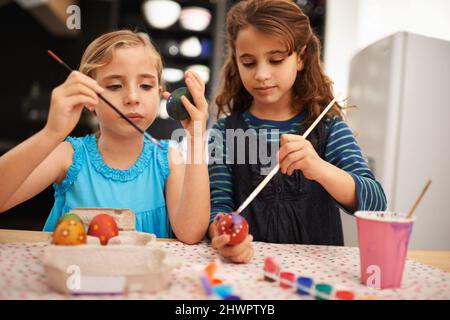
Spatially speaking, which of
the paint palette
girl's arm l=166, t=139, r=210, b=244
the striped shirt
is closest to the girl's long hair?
the striped shirt

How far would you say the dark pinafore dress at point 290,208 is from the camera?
3.65 ft

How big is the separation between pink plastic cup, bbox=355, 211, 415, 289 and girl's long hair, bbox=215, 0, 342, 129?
→ 1.74 ft

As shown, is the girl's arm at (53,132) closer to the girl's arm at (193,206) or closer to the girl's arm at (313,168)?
the girl's arm at (193,206)

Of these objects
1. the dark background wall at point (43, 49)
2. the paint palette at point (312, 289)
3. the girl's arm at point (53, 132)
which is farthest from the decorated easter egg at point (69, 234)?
the dark background wall at point (43, 49)

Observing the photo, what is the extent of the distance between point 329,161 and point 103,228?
0.60 meters

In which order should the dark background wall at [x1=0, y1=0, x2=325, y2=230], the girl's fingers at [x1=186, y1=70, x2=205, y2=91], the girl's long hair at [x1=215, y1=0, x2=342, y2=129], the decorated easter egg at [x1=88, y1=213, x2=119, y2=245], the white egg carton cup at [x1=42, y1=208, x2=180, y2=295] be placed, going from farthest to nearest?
the dark background wall at [x1=0, y1=0, x2=325, y2=230] → the girl's long hair at [x1=215, y1=0, x2=342, y2=129] → the girl's fingers at [x1=186, y1=70, x2=205, y2=91] → the decorated easter egg at [x1=88, y1=213, x2=119, y2=245] → the white egg carton cup at [x1=42, y1=208, x2=180, y2=295]

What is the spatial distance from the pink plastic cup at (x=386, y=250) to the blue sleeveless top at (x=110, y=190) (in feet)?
1.86

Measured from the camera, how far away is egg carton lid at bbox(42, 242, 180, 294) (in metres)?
0.55

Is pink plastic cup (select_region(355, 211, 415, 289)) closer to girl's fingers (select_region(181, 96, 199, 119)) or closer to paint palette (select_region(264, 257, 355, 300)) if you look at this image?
paint palette (select_region(264, 257, 355, 300))

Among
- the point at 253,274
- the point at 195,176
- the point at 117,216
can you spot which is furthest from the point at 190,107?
the point at 253,274

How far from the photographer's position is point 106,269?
0.60 meters

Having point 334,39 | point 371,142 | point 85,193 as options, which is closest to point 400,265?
point 85,193

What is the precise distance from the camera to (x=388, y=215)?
71 cm

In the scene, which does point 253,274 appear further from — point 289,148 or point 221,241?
point 289,148
